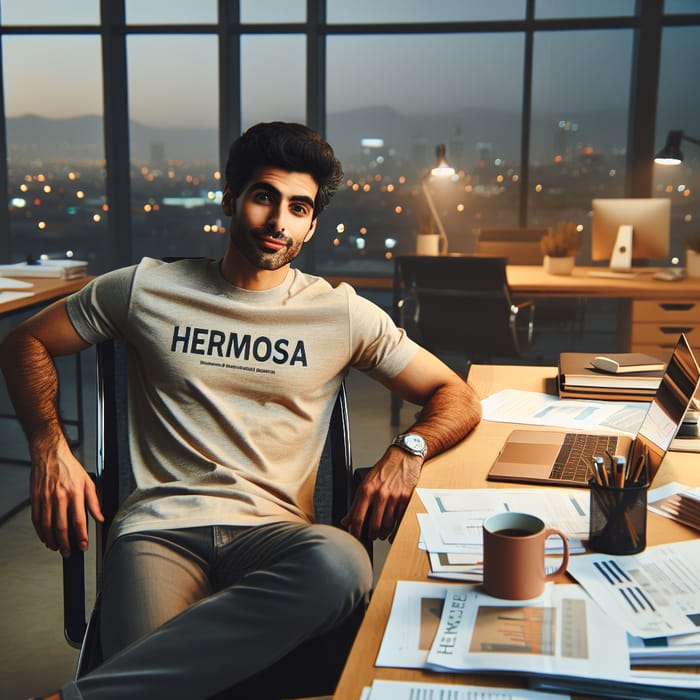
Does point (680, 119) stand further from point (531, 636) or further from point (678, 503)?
point (531, 636)

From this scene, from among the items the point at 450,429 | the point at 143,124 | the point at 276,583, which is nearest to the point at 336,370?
the point at 450,429

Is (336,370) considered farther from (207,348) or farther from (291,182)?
(291,182)

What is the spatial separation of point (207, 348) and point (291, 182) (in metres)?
0.40

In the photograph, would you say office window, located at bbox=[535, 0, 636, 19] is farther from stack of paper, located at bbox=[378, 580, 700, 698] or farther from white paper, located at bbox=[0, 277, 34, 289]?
stack of paper, located at bbox=[378, 580, 700, 698]

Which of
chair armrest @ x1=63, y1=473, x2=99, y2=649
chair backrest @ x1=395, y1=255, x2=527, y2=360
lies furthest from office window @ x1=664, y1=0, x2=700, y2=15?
chair armrest @ x1=63, y1=473, x2=99, y2=649

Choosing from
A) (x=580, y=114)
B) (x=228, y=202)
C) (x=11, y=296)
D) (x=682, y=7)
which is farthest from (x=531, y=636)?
(x=682, y=7)

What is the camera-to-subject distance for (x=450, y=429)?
5.68 feet

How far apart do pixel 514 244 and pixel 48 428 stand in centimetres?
410

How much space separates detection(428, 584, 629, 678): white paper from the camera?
911 mm

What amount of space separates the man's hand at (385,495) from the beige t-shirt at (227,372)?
166mm

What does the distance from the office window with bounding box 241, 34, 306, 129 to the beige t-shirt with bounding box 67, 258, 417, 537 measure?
4.97 metres

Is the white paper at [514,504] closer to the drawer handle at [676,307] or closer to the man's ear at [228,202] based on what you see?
the man's ear at [228,202]

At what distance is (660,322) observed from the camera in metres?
4.29

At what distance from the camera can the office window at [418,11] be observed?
613cm
